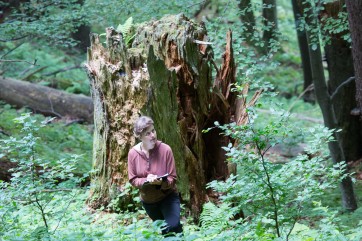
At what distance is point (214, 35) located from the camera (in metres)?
10.7

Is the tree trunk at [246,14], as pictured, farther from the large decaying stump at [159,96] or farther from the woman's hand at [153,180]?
the woman's hand at [153,180]

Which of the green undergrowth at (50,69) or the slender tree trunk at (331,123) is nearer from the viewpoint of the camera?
the slender tree trunk at (331,123)

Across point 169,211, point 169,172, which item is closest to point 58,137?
point 169,211

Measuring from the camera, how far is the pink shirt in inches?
249

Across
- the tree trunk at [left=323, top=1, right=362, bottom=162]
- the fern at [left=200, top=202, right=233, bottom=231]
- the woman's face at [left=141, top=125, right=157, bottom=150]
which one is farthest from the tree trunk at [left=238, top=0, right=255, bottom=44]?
the fern at [left=200, top=202, right=233, bottom=231]

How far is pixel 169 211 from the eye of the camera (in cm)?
649

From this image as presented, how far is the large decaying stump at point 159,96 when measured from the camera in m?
8.22

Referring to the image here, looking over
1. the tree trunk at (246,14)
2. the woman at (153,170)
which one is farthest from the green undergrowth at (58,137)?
the woman at (153,170)

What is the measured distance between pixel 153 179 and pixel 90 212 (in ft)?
8.93

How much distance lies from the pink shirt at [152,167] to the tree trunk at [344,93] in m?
6.16

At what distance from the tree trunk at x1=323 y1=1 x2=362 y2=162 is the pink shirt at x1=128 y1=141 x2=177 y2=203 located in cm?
616

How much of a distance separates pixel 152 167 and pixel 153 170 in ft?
0.12

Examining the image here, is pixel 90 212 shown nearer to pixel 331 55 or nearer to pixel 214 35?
pixel 214 35

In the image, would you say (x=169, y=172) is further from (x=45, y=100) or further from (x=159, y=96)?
(x=45, y=100)
